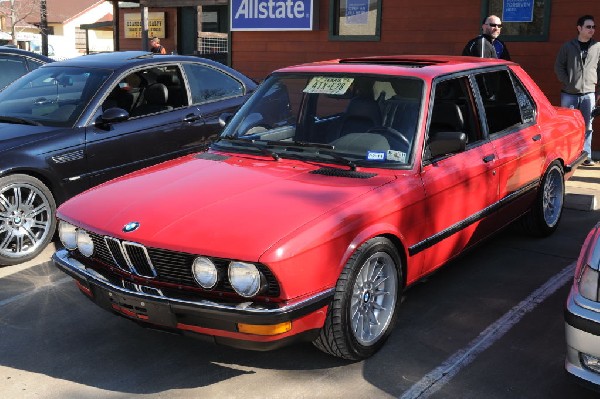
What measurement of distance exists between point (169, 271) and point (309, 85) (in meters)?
1.92

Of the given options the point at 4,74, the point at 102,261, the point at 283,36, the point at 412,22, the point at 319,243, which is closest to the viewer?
the point at 319,243

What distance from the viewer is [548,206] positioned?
19.5ft

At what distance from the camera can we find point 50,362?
3.80 m

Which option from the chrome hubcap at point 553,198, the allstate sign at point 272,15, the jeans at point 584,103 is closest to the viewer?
the chrome hubcap at point 553,198

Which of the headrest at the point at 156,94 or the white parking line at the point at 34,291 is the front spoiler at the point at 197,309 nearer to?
the white parking line at the point at 34,291

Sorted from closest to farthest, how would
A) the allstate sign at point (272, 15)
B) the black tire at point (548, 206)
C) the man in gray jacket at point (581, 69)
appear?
the black tire at point (548, 206) < the man in gray jacket at point (581, 69) < the allstate sign at point (272, 15)

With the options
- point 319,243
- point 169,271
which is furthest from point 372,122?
point 169,271

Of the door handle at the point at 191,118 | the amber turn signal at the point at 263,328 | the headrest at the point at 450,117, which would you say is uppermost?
the headrest at the point at 450,117

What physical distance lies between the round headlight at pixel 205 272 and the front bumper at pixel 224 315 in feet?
0.30

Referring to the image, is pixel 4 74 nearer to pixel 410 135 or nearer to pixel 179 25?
pixel 410 135

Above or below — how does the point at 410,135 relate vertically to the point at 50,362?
above

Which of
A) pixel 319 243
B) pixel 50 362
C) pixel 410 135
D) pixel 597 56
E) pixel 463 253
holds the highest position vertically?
pixel 597 56

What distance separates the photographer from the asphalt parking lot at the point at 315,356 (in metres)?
3.47

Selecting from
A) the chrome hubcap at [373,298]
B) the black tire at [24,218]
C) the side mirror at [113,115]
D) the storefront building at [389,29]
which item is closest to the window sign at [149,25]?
the storefront building at [389,29]
